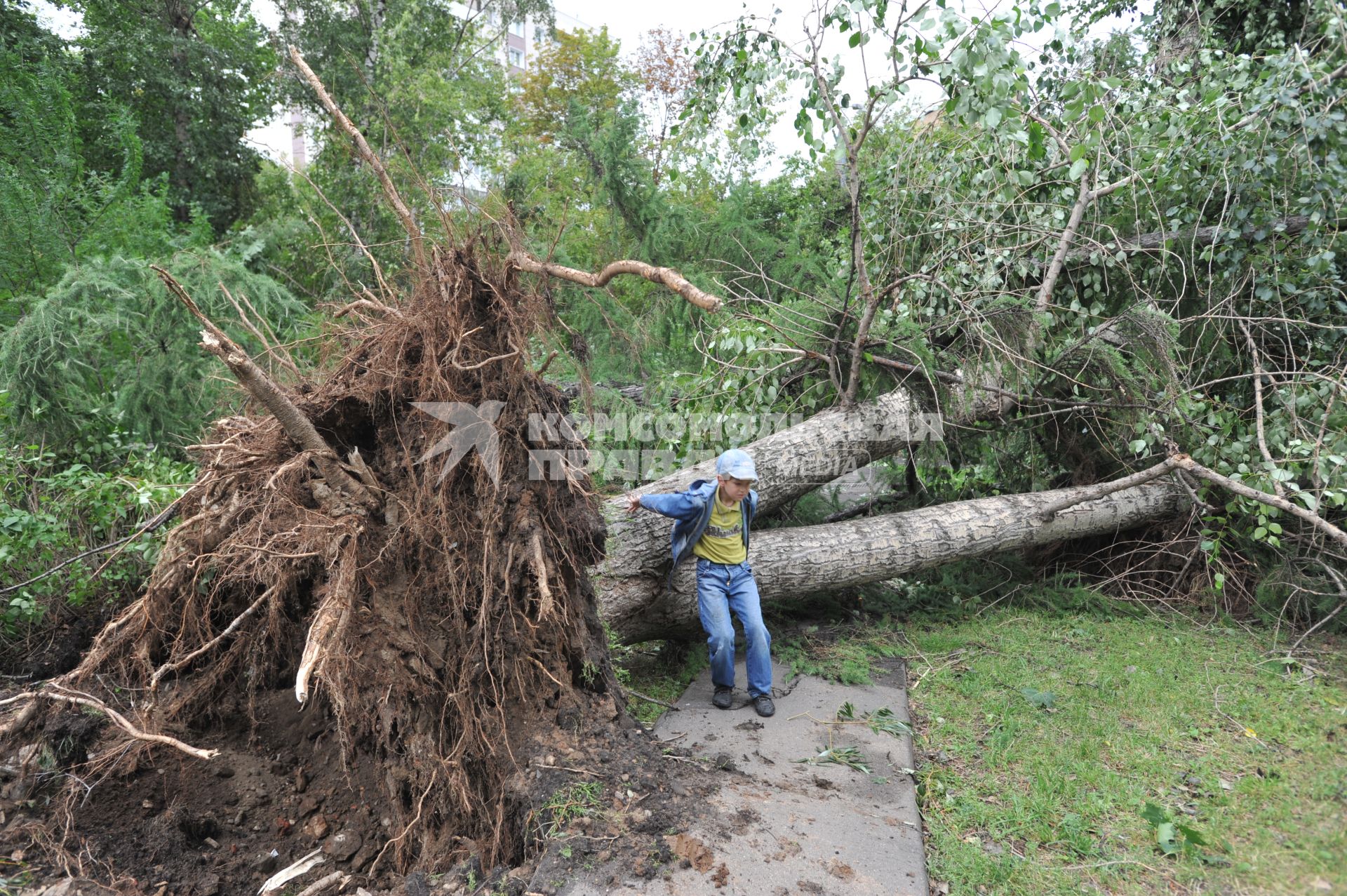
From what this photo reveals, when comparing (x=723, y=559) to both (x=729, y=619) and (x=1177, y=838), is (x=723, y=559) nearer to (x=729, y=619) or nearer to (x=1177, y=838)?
(x=729, y=619)

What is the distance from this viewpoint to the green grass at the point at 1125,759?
105 inches

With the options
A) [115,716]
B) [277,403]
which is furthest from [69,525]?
[277,403]

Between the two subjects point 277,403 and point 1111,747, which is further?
point 1111,747

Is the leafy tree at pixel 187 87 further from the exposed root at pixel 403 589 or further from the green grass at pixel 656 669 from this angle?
the green grass at pixel 656 669

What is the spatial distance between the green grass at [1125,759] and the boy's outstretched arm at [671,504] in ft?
5.36

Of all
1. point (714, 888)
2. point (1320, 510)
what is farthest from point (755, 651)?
point (1320, 510)

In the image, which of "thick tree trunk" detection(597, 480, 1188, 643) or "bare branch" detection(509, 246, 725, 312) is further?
"thick tree trunk" detection(597, 480, 1188, 643)

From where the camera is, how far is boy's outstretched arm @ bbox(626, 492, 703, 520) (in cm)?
403

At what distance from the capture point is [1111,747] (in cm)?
349

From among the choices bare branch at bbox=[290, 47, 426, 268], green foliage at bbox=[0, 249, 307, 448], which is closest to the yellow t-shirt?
bare branch at bbox=[290, 47, 426, 268]

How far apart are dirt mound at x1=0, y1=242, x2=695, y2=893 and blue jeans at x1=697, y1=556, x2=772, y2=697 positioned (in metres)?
0.81

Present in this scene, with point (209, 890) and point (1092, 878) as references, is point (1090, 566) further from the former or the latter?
point (209, 890)

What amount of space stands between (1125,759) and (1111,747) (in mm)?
101

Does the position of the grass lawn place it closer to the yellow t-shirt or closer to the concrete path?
the concrete path
